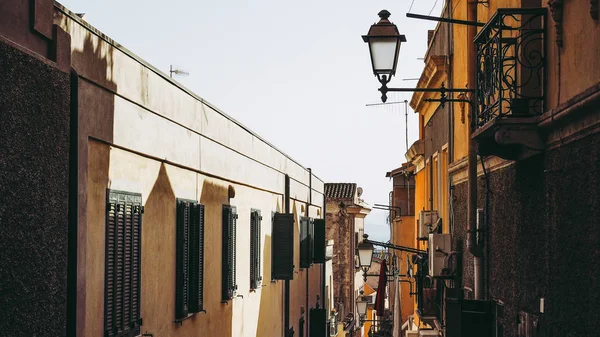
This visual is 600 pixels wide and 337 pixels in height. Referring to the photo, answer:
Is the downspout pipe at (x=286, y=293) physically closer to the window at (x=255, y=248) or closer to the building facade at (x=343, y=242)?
the window at (x=255, y=248)

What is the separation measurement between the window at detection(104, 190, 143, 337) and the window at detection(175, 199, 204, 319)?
1.70 meters

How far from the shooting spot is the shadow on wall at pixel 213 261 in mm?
12508

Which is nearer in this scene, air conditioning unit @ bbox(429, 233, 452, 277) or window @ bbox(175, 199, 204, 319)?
window @ bbox(175, 199, 204, 319)

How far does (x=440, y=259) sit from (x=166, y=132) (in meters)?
6.72

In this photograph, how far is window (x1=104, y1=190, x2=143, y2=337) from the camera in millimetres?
8516

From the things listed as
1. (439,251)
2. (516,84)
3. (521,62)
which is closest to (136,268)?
(516,84)

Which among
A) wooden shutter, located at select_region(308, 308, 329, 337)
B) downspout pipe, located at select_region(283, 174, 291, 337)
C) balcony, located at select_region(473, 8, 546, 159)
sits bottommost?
wooden shutter, located at select_region(308, 308, 329, 337)

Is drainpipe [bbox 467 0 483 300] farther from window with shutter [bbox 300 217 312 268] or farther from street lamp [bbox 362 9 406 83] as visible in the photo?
window with shutter [bbox 300 217 312 268]

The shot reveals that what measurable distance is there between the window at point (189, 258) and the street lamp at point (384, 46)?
293 cm

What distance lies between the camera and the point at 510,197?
1059cm

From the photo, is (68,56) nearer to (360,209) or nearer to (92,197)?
(92,197)

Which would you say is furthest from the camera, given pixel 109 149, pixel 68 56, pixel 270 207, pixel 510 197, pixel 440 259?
pixel 270 207

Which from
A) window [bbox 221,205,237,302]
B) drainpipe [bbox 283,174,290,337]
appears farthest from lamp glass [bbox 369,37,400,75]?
drainpipe [bbox 283,174,290,337]

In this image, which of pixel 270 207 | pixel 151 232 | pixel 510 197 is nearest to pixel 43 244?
pixel 151 232
